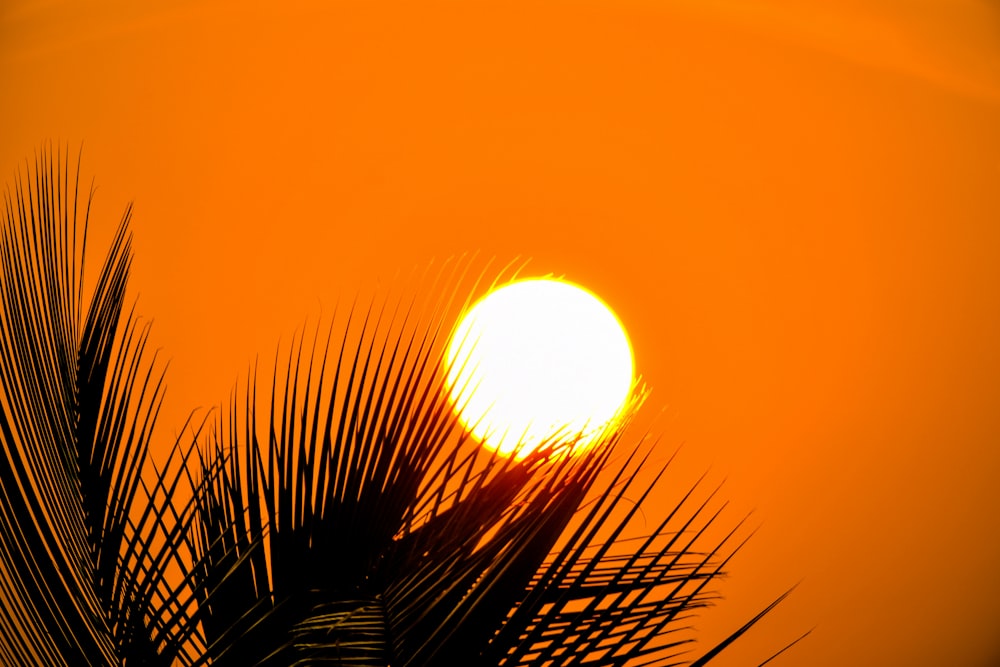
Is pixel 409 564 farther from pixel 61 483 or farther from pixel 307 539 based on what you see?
pixel 61 483

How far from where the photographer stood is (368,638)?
36 centimetres

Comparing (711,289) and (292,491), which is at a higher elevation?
(711,289)

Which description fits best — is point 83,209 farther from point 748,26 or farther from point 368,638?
point 368,638

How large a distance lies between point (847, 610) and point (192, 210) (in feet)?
6.89

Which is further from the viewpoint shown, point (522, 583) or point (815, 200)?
point (815, 200)

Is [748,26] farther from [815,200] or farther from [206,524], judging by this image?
[206,524]

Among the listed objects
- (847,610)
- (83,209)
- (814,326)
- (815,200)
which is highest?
(83,209)

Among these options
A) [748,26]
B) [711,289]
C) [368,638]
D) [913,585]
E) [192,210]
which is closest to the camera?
[368,638]

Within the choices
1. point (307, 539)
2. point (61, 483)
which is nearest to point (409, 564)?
point (307, 539)

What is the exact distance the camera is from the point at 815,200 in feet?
5.98

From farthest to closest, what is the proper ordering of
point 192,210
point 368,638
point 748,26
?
1. point 192,210
2. point 748,26
3. point 368,638

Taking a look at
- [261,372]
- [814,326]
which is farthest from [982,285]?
[261,372]

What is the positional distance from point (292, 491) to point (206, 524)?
0.22ft

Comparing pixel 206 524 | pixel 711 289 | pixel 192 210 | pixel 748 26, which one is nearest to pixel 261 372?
pixel 192 210
